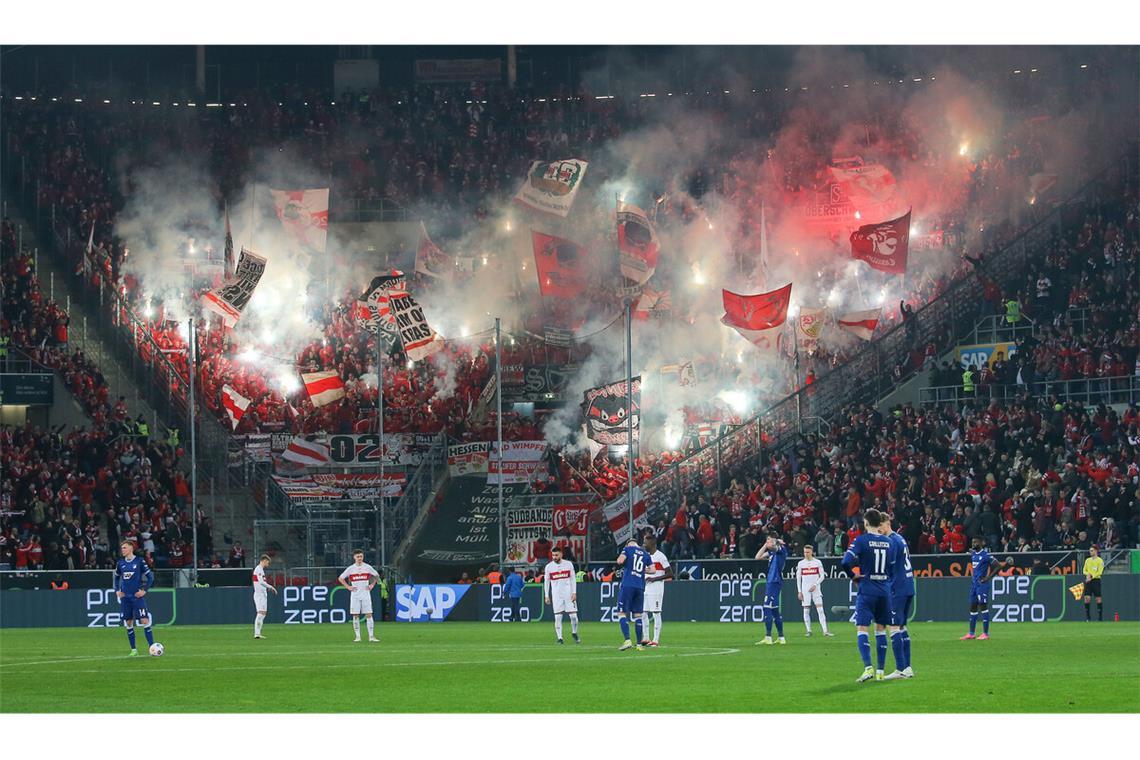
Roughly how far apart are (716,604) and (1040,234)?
20680mm

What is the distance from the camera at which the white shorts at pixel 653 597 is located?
32.7m

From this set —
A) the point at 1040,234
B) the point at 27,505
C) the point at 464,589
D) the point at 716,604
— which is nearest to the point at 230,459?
the point at 27,505

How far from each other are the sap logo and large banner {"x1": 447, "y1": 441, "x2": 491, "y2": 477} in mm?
7398

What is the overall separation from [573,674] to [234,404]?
35.2 metres

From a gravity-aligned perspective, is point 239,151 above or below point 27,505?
above

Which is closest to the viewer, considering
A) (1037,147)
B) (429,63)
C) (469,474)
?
(469,474)

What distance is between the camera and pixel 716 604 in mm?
45625

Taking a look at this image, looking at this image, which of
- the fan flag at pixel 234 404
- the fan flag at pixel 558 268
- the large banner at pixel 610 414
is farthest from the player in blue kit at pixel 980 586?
the fan flag at pixel 558 268

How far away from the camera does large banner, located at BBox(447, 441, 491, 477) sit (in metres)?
55.2

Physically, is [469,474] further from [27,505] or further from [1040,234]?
[1040,234]

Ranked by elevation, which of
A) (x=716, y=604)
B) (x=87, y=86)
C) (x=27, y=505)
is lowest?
(x=716, y=604)

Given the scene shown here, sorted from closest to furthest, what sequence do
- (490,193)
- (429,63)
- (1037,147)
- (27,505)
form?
(27,505)
(1037,147)
(490,193)
(429,63)

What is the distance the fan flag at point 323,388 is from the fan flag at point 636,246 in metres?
11.5

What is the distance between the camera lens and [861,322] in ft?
191
